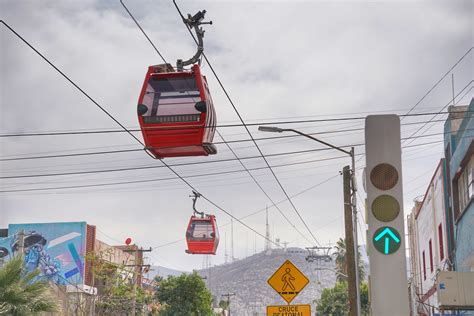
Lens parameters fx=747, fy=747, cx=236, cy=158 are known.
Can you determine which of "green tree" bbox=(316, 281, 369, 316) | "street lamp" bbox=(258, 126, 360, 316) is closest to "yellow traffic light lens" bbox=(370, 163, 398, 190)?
"street lamp" bbox=(258, 126, 360, 316)

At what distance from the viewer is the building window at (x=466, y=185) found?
102 ft

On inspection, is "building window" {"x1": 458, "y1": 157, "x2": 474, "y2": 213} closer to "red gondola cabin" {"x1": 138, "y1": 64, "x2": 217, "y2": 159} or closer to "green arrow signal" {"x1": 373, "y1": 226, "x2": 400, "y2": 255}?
"red gondola cabin" {"x1": 138, "y1": 64, "x2": 217, "y2": 159}

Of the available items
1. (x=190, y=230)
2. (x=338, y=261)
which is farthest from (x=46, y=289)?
(x=338, y=261)

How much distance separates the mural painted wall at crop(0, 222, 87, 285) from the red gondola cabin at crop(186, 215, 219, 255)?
2121cm

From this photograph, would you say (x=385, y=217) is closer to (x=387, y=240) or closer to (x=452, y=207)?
(x=387, y=240)

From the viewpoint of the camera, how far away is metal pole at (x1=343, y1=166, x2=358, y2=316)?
77.6ft

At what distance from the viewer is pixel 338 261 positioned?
113500 mm

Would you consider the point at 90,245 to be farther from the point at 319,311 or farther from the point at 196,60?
the point at 196,60

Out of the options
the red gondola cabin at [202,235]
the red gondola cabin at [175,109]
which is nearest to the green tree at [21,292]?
the red gondola cabin at [175,109]

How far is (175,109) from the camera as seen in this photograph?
58.2 feet

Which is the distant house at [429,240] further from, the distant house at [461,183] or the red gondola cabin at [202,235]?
the red gondola cabin at [202,235]

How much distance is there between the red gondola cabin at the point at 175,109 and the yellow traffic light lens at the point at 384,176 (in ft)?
31.1

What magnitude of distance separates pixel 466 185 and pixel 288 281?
17348mm

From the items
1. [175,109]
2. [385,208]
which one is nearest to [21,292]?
[175,109]
